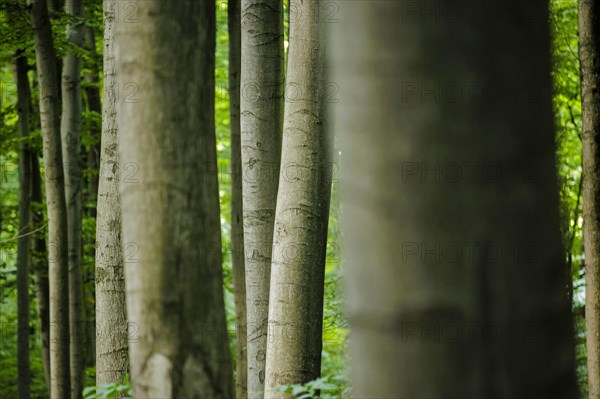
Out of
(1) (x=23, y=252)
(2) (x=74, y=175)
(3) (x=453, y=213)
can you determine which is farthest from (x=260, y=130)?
(1) (x=23, y=252)

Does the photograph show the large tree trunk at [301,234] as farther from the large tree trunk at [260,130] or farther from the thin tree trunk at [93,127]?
the thin tree trunk at [93,127]

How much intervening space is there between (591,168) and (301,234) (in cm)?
277

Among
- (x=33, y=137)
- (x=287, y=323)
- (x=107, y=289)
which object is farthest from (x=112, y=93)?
(x=33, y=137)

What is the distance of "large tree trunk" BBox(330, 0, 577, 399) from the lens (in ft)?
5.55

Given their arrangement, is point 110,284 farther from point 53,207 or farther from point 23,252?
point 23,252

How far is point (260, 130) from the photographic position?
6.72 m

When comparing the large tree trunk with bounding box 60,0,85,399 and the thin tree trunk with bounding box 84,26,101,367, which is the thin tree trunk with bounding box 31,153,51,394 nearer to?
the thin tree trunk with bounding box 84,26,101,367

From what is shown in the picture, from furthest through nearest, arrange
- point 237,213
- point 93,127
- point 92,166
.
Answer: point 92,166 → point 93,127 → point 237,213

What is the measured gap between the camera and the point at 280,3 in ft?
22.9

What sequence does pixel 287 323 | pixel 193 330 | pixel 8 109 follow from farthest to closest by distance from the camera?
pixel 8 109 < pixel 287 323 < pixel 193 330

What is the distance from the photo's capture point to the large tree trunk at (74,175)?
11.6m

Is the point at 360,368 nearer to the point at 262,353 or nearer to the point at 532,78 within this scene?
the point at 532,78

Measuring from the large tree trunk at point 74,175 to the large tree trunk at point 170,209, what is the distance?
377 inches

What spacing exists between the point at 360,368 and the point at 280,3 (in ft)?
18.4
